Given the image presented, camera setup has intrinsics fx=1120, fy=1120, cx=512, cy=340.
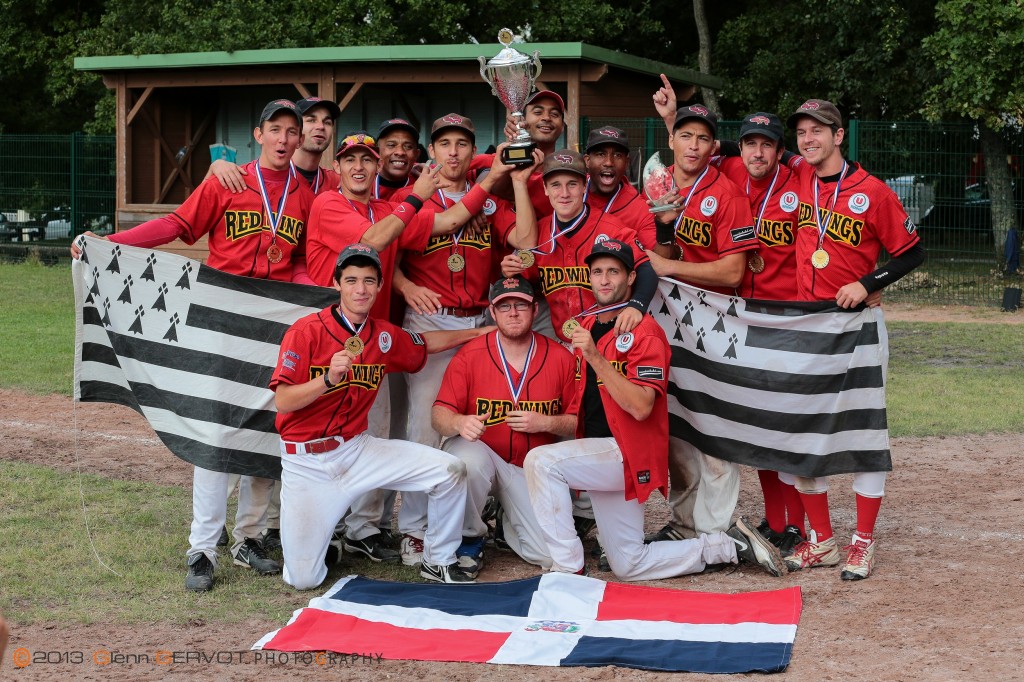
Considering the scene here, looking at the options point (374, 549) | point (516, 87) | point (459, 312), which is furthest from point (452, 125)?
point (374, 549)

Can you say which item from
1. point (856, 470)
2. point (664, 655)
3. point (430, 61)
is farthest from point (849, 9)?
point (664, 655)

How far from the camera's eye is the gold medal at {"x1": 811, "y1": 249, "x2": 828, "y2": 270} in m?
6.30

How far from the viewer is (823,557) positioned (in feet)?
20.9

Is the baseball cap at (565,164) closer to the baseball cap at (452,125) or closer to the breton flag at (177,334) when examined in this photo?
the baseball cap at (452,125)

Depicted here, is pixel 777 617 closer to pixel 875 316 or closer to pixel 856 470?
pixel 856 470

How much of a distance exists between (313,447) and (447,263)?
1.45 m

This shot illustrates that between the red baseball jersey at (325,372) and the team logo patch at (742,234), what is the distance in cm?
206

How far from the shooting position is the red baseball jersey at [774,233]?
650 centimetres

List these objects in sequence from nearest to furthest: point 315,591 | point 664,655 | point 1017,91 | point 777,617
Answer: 1. point 664,655
2. point 777,617
3. point 315,591
4. point 1017,91

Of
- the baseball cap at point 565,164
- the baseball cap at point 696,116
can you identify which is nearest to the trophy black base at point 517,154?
the baseball cap at point 565,164

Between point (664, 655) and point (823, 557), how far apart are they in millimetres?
1700

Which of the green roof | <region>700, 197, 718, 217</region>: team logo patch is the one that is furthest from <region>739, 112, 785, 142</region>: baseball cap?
the green roof

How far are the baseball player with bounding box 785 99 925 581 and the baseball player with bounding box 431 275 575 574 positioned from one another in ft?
4.91

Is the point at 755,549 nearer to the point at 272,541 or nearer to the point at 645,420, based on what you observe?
the point at 645,420
